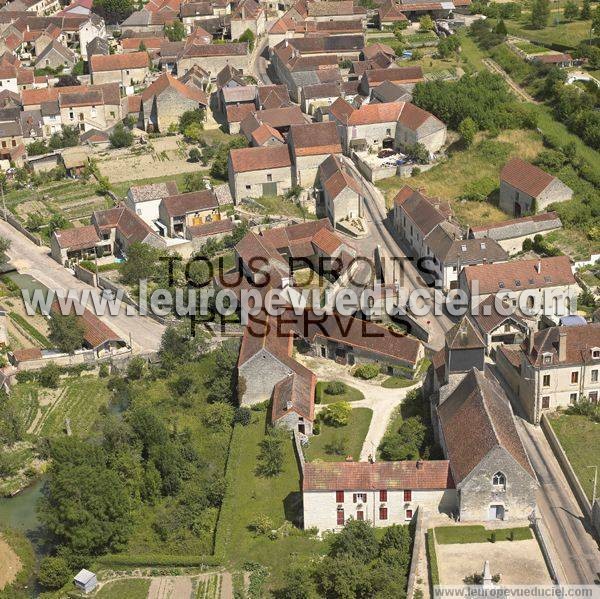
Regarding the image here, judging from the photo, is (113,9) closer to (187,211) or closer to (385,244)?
(187,211)

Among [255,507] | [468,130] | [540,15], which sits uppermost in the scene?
[540,15]

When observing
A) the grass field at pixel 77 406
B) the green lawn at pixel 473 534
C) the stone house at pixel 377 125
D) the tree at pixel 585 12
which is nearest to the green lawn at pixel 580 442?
the green lawn at pixel 473 534

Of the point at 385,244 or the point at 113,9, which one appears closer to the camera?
the point at 385,244

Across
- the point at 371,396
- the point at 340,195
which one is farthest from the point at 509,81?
the point at 371,396

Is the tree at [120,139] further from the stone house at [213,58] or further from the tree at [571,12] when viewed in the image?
the tree at [571,12]

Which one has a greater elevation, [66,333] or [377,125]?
[377,125]

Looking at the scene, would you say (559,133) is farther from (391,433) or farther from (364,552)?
(364,552)

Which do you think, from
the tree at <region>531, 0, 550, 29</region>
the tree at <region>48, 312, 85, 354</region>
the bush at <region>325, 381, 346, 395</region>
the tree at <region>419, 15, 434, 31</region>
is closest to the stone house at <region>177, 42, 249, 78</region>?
the tree at <region>419, 15, 434, 31</region>
